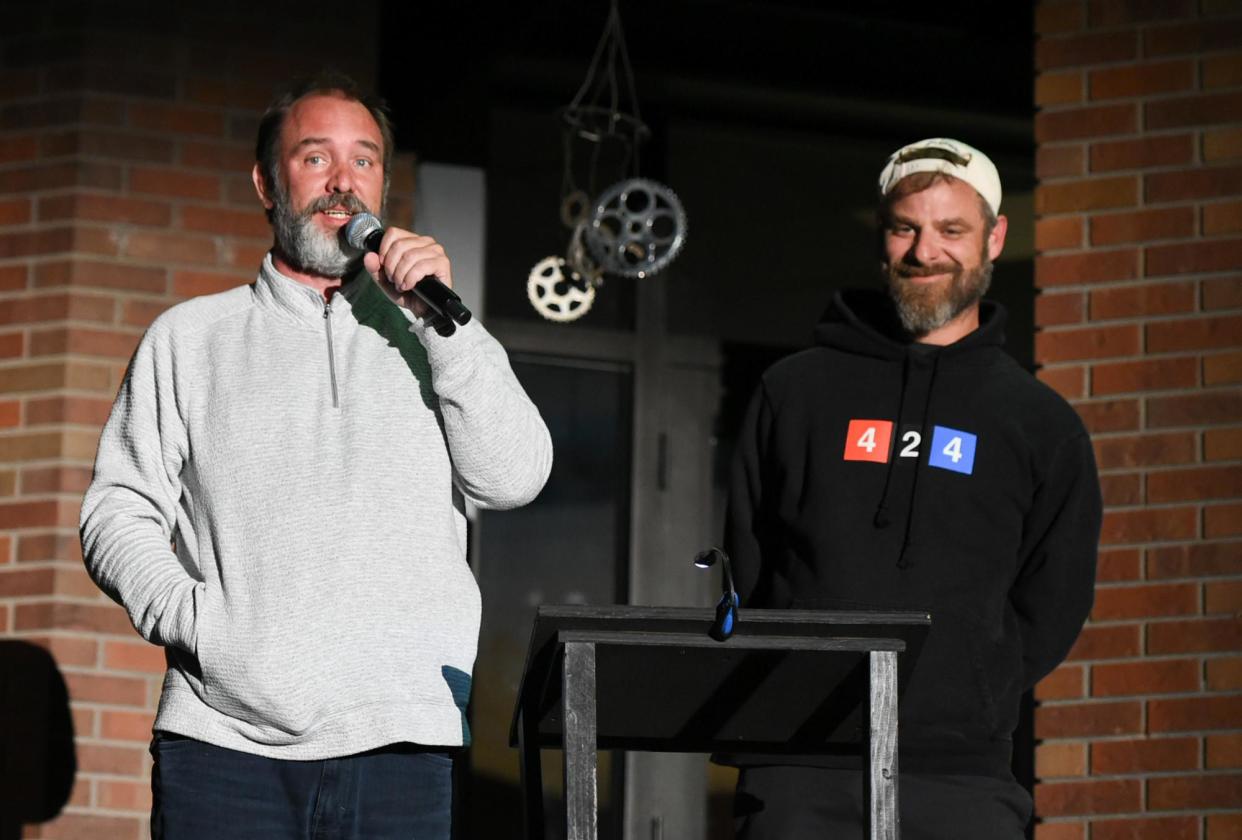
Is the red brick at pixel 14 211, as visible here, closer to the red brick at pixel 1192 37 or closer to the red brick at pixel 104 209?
the red brick at pixel 104 209

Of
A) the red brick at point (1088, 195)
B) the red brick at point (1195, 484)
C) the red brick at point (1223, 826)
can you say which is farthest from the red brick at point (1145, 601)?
the red brick at point (1088, 195)

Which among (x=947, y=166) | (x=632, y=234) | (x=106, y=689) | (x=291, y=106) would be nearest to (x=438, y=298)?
(x=291, y=106)

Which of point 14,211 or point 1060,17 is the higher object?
point 1060,17

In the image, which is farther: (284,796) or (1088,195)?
(1088,195)

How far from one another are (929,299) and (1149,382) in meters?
1.33

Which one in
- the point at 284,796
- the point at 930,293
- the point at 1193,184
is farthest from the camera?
the point at 1193,184

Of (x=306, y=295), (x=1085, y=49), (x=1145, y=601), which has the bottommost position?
(x=1145, y=601)

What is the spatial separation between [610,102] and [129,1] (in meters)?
2.03

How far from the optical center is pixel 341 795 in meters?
3.15

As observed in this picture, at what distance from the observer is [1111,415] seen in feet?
16.6

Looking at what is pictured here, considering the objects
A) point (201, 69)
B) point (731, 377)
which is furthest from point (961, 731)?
point (731, 377)

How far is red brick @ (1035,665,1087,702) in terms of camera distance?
4.98m

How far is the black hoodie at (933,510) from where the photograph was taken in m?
3.70

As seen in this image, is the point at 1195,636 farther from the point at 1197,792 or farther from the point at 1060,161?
the point at 1060,161
